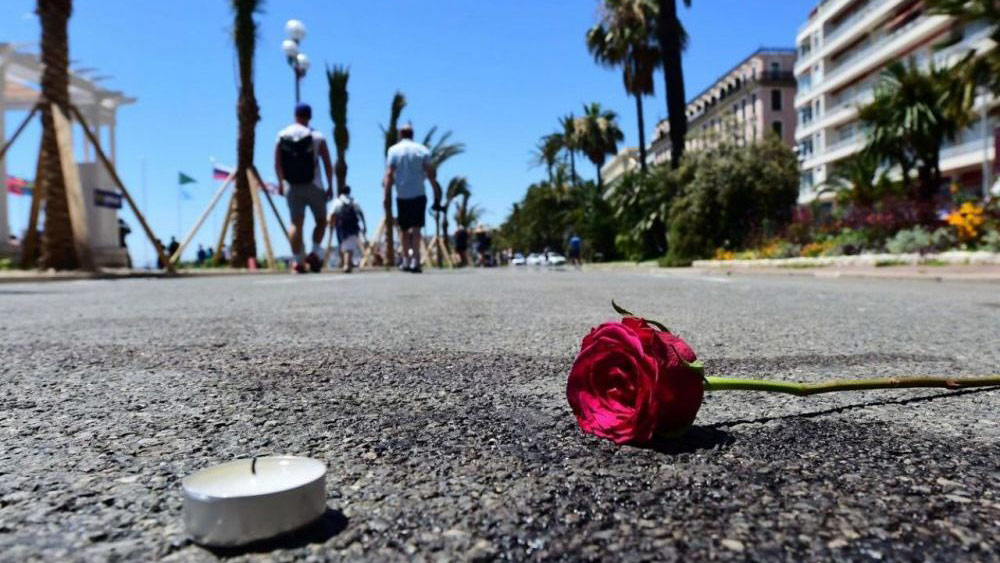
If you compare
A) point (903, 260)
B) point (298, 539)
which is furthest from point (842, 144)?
point (298, 539)

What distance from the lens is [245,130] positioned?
16.1m

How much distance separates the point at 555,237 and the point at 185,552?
6589cm

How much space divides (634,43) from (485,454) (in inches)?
1212

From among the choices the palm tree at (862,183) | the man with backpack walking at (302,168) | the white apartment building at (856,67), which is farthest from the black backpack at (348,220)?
the white apartment building at (856,67)

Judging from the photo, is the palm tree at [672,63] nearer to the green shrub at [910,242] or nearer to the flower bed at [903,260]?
the flower bed at [903,260]

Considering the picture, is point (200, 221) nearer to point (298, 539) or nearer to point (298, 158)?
point (298, 158)

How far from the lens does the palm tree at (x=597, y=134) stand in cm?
5153

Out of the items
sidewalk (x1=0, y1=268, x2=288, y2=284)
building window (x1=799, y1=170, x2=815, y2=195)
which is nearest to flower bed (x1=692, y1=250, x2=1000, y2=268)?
sidewalk (x1=0, y1=268, x2=288, y2=284)

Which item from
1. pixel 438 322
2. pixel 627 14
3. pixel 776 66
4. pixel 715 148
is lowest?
pixel 438 322

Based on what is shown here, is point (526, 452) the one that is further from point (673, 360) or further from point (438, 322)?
point (438, 322)

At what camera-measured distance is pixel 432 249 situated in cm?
3281

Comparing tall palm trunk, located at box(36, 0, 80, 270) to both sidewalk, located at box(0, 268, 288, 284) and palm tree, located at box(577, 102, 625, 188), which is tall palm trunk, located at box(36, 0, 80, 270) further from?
palm tree, located at box(577, 102, 625, 188)

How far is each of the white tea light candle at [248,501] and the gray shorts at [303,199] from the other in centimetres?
976

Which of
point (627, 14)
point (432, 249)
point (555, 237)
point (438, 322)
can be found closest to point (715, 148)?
point (627, 14)
